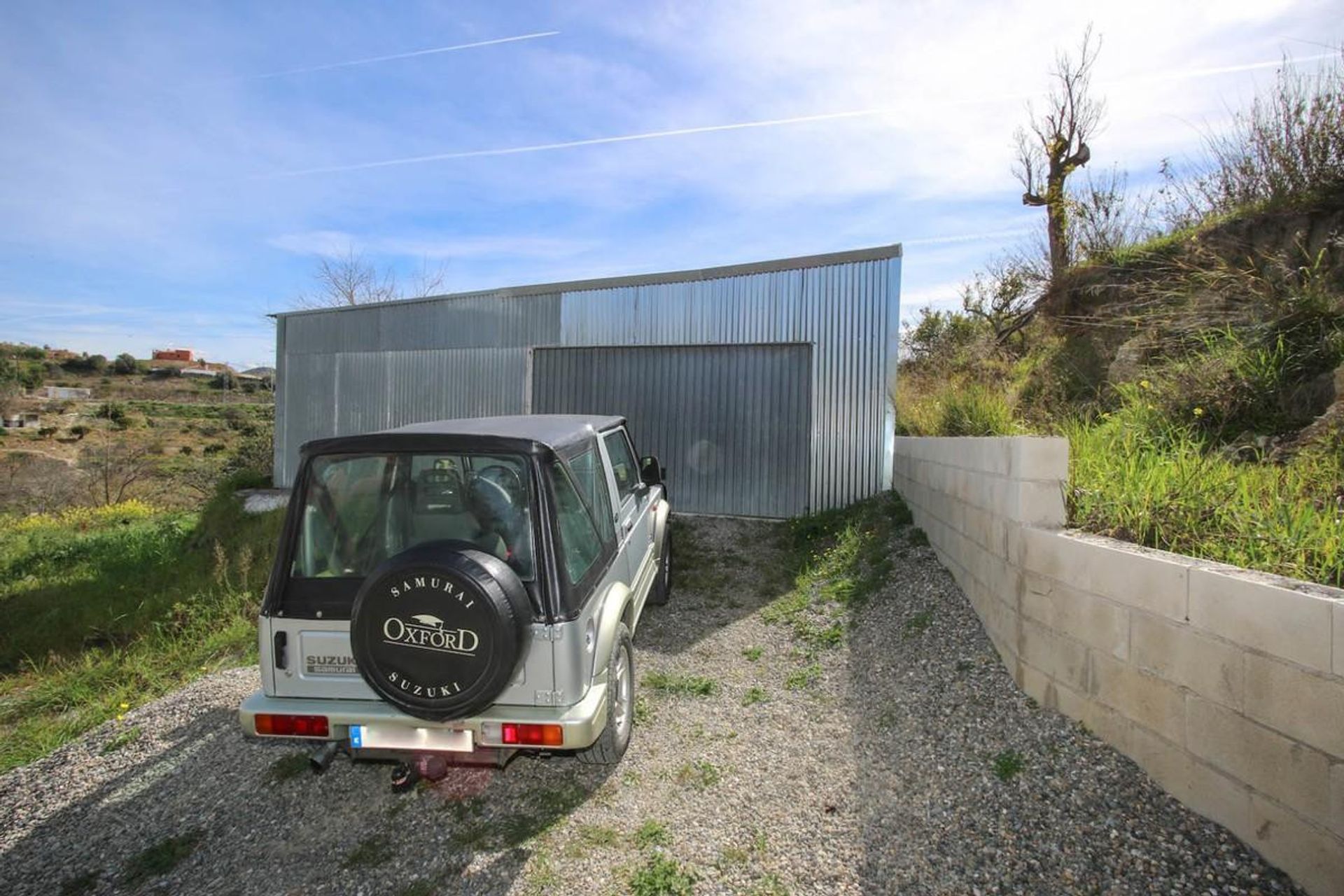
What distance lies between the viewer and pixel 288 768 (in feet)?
12.0

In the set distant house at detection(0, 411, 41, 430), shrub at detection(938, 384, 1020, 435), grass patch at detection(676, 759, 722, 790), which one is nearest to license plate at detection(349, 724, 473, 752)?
grass patch at detection(676, 759, 722, 790)

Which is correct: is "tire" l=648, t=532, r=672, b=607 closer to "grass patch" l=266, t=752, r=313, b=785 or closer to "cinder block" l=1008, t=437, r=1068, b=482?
"grass patch" l=266, t=752, r=313, b=785

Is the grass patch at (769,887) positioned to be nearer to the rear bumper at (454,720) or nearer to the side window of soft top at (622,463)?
the rear bumper at (454,720)

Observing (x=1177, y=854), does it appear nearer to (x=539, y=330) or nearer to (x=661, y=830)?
(x=661, y=830)

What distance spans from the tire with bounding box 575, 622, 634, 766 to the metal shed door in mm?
5831

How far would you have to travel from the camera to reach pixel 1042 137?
1108cm

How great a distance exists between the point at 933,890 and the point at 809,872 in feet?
1.55

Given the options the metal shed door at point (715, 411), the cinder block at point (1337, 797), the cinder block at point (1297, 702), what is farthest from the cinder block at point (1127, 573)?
the metal shed door at point (715, 411)

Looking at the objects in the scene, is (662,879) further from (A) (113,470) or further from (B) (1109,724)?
(A) (113,470)

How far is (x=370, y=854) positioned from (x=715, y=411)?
7425 millimetres

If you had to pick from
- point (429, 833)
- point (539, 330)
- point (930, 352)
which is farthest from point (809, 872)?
point (930, 352)

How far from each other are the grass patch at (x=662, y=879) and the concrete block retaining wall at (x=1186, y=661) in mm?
1967

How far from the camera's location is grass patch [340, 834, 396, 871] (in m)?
2.91

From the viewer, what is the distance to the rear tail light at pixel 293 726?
2.88 m
